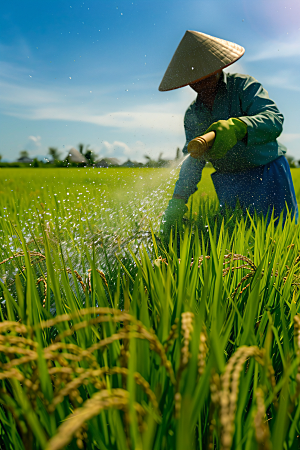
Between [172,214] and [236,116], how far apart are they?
3.30 feet

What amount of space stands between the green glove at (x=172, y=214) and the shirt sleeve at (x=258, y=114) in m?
0.71

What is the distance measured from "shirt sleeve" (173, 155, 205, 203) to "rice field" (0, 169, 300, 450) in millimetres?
392

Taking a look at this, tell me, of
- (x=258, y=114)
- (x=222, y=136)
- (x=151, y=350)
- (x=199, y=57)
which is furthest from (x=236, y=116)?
(x=151, y=350)

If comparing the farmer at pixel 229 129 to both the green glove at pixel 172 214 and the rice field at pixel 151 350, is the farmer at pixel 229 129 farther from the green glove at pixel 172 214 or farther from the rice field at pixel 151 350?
the rice field at pixel 151 350

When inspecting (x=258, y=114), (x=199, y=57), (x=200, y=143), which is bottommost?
(x=200, y=143)

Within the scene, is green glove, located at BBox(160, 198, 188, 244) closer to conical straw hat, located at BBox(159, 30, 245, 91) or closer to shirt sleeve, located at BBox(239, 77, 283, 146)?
shirt sleeve, located at BBox(239, 77, 283, 146)

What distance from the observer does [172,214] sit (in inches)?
89.4

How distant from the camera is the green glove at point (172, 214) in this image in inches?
87.3

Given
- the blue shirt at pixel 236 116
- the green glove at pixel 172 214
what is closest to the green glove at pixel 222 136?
the blue shirt at pixel 236 116

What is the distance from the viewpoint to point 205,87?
2242 millimetres

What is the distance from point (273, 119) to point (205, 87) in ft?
1.98

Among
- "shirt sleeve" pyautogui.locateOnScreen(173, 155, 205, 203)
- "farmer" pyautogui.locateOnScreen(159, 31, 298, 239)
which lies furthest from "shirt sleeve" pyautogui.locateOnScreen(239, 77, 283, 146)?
"shirt sleeve" pyautogui.locateOnScreen(173, 155, 205, 203)

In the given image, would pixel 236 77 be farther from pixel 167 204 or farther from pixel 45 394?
pixel 45 394

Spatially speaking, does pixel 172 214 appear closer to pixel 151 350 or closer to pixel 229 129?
pixel 229 129
